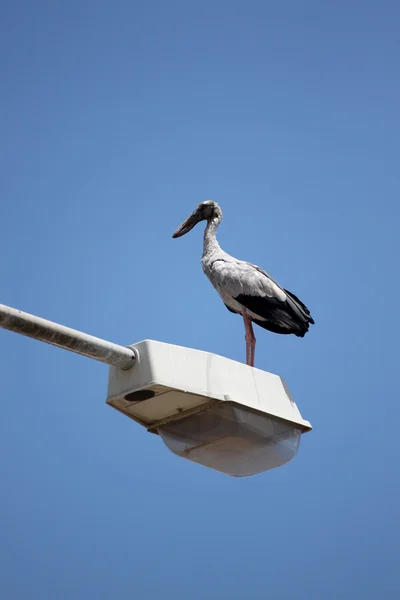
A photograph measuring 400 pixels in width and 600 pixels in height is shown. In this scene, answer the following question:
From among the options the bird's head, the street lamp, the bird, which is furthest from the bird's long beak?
the street lamp

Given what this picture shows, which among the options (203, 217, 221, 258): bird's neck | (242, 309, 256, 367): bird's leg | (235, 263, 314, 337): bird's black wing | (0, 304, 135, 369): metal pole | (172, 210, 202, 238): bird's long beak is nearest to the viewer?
(0, 304, 135, 369): metal pole

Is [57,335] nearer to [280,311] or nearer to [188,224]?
[280,311]

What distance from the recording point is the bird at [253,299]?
11086mm

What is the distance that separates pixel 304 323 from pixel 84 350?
6.40 meters

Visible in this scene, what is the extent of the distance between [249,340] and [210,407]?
554 cm

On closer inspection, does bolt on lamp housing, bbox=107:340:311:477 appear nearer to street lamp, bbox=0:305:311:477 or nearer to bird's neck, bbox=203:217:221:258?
street lamp, bbox=0:305:311:477

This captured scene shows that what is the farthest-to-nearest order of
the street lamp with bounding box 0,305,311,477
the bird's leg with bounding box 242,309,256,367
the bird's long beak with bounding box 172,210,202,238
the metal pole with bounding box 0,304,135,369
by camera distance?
1. the bird's long beak with bounding box 172,210,202,238
2. the bird's leg with bounding box 242,309,256,367
3. the street lamp with bounding box 0,305,311,477
4. the metal pole with bounding box 0,304,135,369

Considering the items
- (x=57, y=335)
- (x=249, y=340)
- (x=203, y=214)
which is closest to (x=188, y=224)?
(x=203, y=214)

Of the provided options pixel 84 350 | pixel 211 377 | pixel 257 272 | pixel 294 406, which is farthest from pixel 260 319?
pixel 84 350

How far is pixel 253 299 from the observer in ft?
36.8

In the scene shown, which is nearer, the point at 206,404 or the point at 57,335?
the point at 57,335

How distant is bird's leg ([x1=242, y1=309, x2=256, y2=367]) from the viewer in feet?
37.0

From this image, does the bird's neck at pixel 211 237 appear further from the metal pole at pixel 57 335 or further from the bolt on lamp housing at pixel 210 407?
the metal pole at pixel 57 335

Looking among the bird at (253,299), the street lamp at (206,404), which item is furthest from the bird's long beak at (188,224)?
the street lamp at (206,404)
